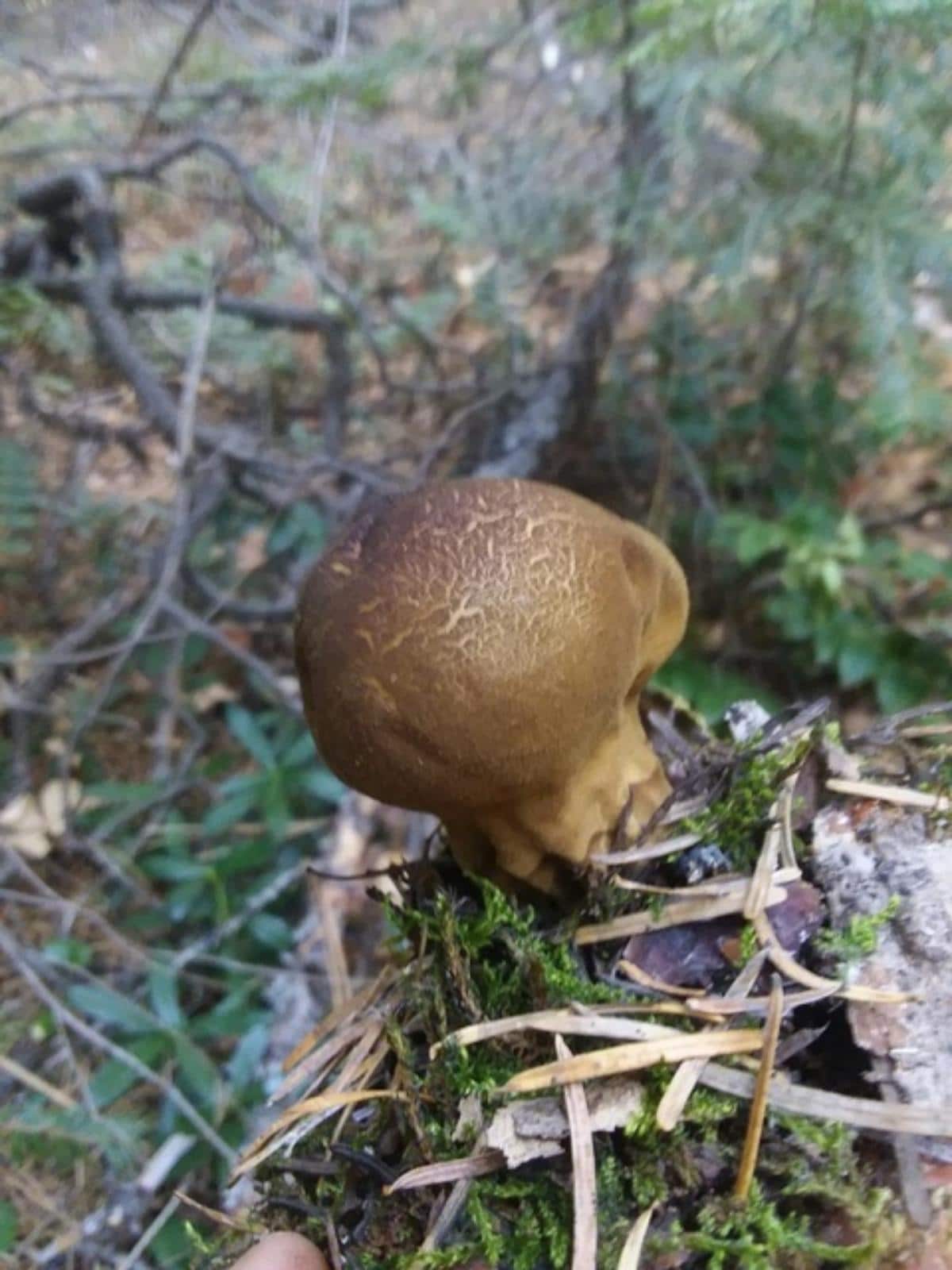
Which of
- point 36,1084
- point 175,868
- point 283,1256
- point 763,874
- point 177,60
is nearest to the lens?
point 283,1256

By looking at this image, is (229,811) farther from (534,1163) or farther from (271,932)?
(534,1163)

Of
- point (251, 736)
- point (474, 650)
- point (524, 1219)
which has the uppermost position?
point (474, 650)

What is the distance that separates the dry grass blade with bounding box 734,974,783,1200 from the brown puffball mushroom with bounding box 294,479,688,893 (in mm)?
287

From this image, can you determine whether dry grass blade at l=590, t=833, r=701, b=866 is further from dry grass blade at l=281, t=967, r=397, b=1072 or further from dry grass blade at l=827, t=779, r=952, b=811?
dry grass blade at l=281, t=967, r=397, b=1072

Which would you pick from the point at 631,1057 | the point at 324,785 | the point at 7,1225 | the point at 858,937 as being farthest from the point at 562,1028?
the point at 324,785

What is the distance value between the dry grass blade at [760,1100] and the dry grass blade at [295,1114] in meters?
0.37

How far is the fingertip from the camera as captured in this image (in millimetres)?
992

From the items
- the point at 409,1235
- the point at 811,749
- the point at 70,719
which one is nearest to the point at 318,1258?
the point at 409,1235

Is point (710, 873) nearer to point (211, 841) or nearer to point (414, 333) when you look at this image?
point (211, 841)

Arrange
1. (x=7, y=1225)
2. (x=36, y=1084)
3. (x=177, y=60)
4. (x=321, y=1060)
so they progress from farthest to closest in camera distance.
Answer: (x=177, y=60)
(x=36, y=1084)
(x=7, y=1225)
(x=321, y=1060)

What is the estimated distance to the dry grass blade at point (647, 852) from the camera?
1.15 meters

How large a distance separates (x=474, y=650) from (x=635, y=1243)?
0.55m

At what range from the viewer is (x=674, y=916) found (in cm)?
111

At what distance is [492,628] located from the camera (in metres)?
1.00
